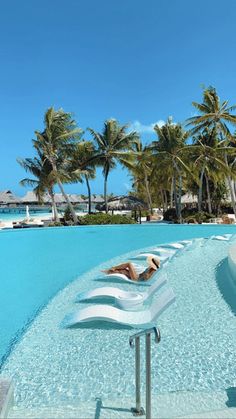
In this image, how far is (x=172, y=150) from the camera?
69.5 ft

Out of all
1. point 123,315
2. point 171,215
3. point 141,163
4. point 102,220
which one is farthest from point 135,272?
point 141,163

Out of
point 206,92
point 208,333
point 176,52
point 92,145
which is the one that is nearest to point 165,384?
point 208,333

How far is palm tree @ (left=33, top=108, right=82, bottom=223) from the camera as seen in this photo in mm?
19406

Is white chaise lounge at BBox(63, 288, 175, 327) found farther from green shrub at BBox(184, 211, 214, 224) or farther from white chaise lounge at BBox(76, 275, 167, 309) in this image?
green shrub at BBox(184, 211, 214, 224)

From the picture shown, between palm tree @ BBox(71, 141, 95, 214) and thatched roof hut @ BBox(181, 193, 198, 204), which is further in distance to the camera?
thatched roof hut @ BBox(181, 193, 198, 204)

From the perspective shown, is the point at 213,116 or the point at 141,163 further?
the point at 141,163

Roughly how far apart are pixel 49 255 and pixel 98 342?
22.3 feet

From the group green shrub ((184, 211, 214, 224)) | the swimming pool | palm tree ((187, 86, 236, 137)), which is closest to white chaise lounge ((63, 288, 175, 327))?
the swimming pool

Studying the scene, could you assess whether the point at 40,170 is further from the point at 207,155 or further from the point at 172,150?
the point at 207,155

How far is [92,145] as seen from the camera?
2258 centimetres

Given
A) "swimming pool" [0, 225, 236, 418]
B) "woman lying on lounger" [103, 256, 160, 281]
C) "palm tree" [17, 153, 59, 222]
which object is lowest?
"swimming pool" [0, 225, 236, 418]

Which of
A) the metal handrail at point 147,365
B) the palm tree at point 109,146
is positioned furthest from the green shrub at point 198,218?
the metal handrail at point 147,365

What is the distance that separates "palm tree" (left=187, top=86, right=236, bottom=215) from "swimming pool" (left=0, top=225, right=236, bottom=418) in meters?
15.1

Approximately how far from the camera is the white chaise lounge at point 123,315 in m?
4.10
